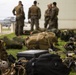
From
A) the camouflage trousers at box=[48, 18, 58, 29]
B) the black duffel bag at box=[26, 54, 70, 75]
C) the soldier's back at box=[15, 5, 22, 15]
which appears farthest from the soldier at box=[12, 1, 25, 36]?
the black duffel bag at box=[26, 54, 70, 75]

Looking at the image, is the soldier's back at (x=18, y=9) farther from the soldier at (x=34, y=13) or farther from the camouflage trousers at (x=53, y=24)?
the camouflage trousers at (x=53, y=24)

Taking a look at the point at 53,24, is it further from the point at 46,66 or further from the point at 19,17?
the point at 46,66

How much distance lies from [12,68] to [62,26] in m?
26.5

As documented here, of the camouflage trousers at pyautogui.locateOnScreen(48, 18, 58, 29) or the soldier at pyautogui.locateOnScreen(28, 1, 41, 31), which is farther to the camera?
the soldier at pyautogui.locateOnScreen(28, 1, 41, 31)

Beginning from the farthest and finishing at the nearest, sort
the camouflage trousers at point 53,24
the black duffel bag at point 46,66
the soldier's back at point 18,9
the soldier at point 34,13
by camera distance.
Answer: the soldier at point 34,13
the camouflage trousers at point 53,24
the soldier's back at point 18,9
the black duffel bag at point 46,66

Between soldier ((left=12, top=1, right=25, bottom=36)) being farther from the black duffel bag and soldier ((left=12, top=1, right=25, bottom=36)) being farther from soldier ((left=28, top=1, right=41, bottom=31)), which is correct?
the black duffel bag

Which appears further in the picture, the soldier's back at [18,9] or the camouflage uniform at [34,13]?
the camouflage uniform at [34,13]

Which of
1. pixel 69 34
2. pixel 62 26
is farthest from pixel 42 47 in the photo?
pixel 62 26

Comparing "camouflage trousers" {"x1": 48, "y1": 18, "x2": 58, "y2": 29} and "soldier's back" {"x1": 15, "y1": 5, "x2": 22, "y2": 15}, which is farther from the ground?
"soldier's back" {"x1": 15, "y1": 5, "x2": 22, "y2": 15}

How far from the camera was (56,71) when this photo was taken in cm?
987

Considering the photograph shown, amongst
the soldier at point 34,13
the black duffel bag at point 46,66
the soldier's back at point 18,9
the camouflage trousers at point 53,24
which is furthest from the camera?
the soldier at point 34,13

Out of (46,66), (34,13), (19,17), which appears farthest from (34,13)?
(46,66)

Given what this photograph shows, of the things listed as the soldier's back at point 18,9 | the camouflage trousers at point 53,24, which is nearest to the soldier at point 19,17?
the soldier's back at point 18,9

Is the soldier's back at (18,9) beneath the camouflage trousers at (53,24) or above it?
above
